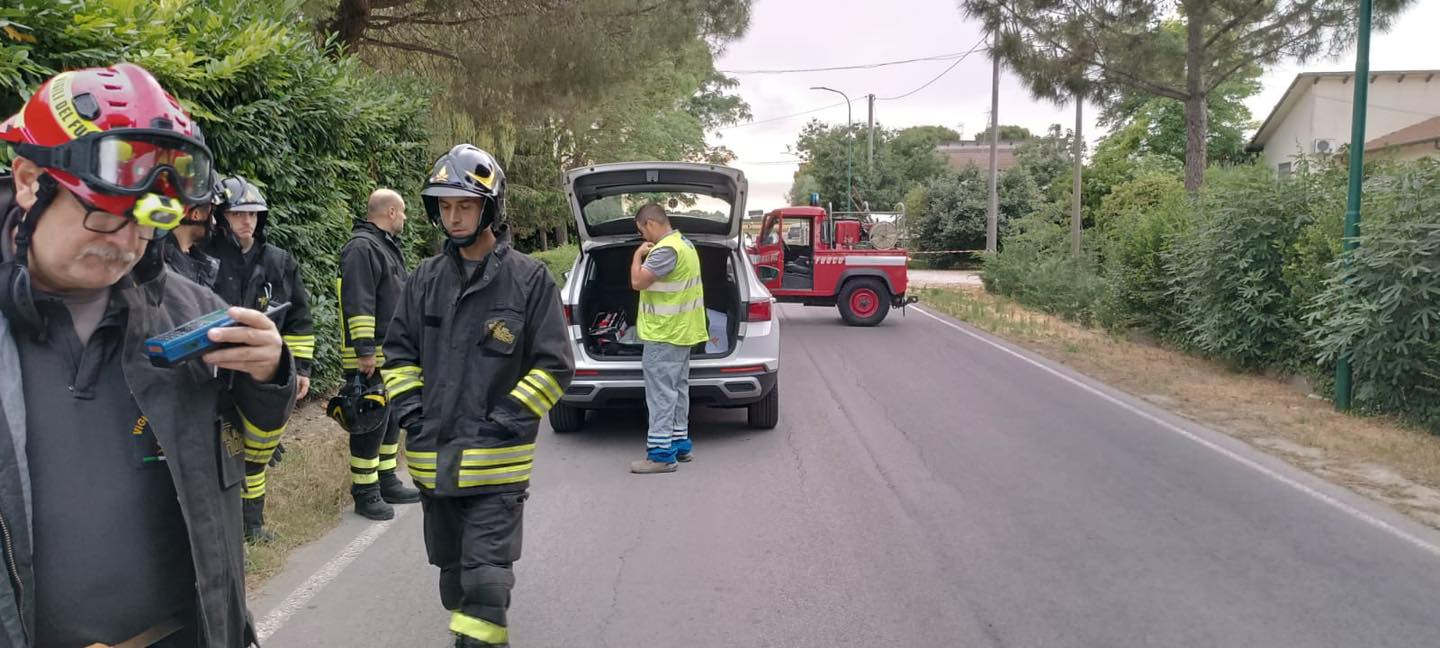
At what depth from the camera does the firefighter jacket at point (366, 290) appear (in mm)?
5598

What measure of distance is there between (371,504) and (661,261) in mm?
2383

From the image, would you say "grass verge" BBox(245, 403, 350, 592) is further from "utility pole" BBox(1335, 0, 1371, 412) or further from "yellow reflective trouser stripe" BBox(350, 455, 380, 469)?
"utility pole" BBox(1335, 0, 1371, 412)

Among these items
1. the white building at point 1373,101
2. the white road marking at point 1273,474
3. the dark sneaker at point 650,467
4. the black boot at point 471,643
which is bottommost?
the white road marking at point 1273,474

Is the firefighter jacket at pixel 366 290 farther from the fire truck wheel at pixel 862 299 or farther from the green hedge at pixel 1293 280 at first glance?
the fire truck wheel at pixel 862 299

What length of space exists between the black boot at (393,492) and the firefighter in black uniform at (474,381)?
269 cm

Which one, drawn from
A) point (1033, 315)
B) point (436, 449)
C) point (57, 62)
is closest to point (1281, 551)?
point (436, 449)

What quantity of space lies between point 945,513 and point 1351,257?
18.2 ft

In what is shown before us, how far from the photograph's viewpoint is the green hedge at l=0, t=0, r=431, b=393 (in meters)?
4.87

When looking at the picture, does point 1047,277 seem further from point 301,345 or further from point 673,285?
point 301,345

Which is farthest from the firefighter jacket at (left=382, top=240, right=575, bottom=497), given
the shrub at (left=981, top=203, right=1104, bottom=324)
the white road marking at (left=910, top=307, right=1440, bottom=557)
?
the shrub at (left=981, top=203, right=1104, bottom=324)

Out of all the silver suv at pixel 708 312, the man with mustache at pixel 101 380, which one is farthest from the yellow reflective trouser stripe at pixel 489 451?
the silver suv at pixel 708 312

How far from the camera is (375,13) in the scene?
14.2 m

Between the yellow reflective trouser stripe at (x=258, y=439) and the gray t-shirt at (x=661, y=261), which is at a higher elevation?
the gray t-shirt at (x=661, y=261)

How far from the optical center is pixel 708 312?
29.5 feet
